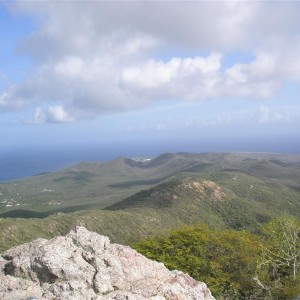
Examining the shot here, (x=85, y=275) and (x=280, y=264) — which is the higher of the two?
(x=85, y=275)

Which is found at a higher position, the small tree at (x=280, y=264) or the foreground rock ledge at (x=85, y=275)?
the foreground rock ledge at (x=85, y=275)

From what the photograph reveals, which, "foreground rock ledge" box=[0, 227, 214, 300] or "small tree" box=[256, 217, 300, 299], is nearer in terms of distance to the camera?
"foreground rock ledge" box=[0, 227, 214, 300]

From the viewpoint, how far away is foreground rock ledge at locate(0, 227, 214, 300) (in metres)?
16.7

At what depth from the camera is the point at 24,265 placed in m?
18.1

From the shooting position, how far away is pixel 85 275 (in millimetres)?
17594

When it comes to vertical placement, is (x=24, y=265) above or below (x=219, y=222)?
above

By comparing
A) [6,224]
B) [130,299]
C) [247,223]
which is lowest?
[247,223]

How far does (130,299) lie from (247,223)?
11705 cm

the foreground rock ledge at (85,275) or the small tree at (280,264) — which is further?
the small tree at (280,264)

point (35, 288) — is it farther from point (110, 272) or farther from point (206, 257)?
point (206, 257)

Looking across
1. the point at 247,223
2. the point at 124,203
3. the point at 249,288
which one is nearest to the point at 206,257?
the point at 249,288

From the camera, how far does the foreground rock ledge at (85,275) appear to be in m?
16.7

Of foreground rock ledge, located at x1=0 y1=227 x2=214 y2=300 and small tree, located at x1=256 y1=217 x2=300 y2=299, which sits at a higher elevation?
foreground rock ledge, located at x1=0 y1=227 x2=214 y2=300

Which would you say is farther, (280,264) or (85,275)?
(280,264)
